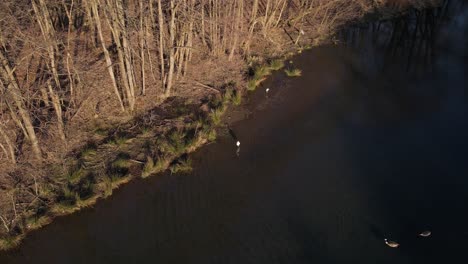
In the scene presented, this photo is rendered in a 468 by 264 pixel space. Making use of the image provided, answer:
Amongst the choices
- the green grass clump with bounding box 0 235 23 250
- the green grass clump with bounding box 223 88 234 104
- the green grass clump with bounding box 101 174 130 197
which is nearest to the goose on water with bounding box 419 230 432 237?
the green grass clump with bounding box 223 88 234 104

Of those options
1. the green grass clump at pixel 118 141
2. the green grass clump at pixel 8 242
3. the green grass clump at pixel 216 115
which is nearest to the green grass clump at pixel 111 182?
the green grass clump at pixel 118 141

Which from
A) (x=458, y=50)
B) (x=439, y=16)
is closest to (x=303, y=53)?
(x=458, y=50)

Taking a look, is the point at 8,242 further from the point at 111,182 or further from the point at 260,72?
the point at 260,72

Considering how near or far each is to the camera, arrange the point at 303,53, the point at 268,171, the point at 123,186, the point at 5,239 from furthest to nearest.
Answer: the point at 303,53
the point at 268,171
the point at 123,186
the point at 5,239

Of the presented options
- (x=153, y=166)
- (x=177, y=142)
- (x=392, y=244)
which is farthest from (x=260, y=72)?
(x=392, y=244)

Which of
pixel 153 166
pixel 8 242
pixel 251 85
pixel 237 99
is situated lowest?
pixel 8 242

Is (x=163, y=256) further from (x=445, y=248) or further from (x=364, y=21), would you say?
(x=364, y=21)

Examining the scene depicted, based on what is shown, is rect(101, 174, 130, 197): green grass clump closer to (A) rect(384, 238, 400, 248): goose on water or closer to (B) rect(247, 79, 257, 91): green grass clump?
(B) rect(247, 79, 257, 91): green grass clump
